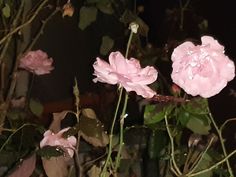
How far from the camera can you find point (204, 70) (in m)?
0.78

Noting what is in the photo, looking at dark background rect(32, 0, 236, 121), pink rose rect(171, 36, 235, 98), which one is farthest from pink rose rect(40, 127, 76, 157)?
dark background rect(32, 0, 236, 121)

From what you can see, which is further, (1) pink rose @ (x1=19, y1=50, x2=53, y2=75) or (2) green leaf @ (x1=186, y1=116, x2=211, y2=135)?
→ (1) pink rose @ (x1=19, y1=50, x2=53, y2=75)

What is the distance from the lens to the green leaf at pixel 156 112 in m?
0.91

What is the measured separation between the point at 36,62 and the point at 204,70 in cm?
52

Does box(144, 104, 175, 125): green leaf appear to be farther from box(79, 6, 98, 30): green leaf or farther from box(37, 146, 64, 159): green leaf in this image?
box(79, 6, 98, 30): green leaf

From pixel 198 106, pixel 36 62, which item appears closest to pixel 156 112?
pixel 198 106

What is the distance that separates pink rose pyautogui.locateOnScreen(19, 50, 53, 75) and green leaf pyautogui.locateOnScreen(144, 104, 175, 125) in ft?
1.21

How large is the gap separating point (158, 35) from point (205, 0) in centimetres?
27

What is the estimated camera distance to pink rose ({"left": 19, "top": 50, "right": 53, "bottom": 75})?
47.3 inches

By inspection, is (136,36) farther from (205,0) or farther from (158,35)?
(158,35)

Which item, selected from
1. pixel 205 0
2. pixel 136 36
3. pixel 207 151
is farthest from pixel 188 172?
pixel 205 0

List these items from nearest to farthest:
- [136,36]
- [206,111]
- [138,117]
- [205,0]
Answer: [206,111] < [136,36] < [205,0] < [138,117]

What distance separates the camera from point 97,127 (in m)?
0.92

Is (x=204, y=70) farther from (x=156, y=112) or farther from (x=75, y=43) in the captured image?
(x=75, y=43)
